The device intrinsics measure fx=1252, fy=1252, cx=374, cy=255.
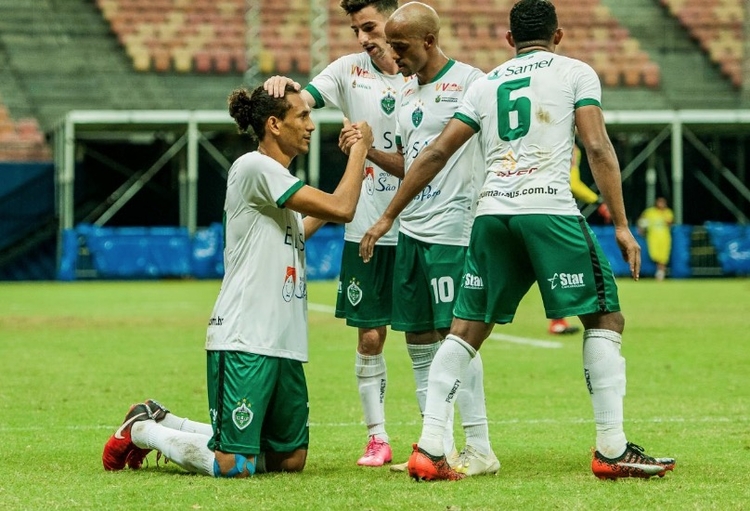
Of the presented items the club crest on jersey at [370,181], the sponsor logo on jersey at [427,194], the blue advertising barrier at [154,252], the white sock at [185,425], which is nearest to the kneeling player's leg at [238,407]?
the white sock at [185,425]

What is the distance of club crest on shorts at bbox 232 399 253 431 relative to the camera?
5738 millimetres

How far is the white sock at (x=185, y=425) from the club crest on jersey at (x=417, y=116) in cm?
184

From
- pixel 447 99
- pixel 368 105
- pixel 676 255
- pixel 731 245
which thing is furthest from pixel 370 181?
pixel 731 245

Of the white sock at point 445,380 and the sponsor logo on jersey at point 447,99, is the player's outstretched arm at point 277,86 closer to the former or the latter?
the sponsor logo on jersey at point 447,99

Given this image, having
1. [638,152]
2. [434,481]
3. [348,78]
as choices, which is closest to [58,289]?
[638,152]

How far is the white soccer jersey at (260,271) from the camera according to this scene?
19.2 feet

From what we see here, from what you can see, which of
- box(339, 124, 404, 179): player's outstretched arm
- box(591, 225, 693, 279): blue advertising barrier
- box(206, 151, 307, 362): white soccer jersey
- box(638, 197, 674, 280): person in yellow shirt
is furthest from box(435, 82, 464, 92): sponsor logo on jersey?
box(591, 225, 693, 279): blue advertising barrier

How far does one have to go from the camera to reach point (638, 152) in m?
30.7

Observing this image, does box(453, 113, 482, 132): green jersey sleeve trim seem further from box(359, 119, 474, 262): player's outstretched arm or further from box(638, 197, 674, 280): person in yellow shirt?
box(638, 197, 674, 280): person in yellow shirt

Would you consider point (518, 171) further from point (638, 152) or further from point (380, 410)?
point (638, 152)

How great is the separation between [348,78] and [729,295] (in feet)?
50.7

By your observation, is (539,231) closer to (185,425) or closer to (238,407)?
(238,407)

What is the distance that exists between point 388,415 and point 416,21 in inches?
117

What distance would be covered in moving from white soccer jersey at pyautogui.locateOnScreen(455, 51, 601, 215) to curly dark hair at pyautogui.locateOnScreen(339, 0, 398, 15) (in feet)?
4.61
